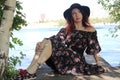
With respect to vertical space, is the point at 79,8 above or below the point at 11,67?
above

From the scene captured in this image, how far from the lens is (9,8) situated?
5.10 m

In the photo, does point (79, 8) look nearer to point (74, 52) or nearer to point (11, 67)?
point (74, 52)

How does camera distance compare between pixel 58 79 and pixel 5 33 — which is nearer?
pixel 5 33

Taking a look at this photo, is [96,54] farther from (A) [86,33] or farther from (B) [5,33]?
(B) [5,33]

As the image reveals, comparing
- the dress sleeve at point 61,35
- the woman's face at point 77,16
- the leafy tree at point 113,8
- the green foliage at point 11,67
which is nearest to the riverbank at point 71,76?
the green foliage at point 11,67

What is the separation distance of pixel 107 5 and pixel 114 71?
725cm

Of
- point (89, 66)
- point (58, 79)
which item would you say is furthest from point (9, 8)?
point (89, 66)

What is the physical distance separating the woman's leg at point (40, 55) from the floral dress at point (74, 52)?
29 cm

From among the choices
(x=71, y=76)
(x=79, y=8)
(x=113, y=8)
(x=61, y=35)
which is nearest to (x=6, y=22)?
(x=61, y=35)

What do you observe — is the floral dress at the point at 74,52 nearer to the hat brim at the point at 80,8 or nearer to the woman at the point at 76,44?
the woman at the point at 76,44

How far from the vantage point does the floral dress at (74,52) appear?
6.21m

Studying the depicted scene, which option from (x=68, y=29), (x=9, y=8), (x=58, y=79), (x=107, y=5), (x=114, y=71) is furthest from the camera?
(x=107, y=5)

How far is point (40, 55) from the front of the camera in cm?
581

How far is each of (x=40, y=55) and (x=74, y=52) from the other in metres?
0.77
